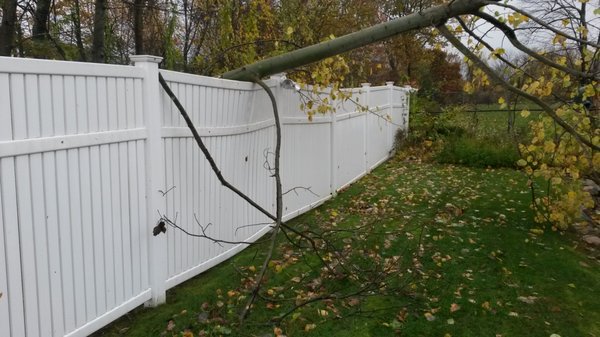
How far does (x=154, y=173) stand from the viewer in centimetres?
341

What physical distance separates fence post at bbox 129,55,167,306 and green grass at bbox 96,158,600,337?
238 mm

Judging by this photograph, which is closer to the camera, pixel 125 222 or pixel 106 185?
pixel 106 185

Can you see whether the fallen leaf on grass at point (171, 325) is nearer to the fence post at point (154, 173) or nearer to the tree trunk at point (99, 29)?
the fence post at point (154, 173)

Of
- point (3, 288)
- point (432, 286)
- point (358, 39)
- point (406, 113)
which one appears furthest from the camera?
point (406, 113)

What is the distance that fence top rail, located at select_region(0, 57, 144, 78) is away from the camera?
7.43ft

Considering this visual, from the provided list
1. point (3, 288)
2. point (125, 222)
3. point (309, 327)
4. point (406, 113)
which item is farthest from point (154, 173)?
point (406, 113)

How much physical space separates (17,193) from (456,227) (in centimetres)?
476

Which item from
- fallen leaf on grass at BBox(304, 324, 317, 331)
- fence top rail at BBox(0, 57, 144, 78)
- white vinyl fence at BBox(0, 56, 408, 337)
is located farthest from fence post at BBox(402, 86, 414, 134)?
fence top rail at BBox(0, 57, 144, 78)

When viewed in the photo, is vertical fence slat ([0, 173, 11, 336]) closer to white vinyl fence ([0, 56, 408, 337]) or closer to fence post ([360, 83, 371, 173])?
white vinyl fence ([0, 56, 408, 337])

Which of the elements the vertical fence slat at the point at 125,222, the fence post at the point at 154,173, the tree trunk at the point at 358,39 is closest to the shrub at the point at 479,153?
the tree trunk at the point at 358,39

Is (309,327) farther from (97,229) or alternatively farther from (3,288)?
(3,288)

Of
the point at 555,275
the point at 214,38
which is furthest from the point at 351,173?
the point at 555,275

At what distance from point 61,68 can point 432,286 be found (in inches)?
126

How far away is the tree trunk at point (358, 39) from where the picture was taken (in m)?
4.43
